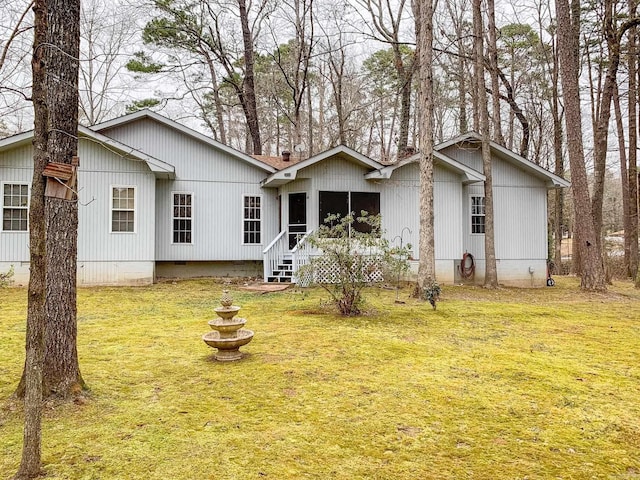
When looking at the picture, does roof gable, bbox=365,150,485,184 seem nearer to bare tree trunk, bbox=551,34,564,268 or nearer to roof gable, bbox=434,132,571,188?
roof gable, bbox=434,132,571,188

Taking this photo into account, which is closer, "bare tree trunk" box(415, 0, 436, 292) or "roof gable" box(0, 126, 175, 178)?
"bare tree trunk" box(415, 0, 436, 292)

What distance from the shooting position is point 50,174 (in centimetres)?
274

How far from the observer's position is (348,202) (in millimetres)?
13078

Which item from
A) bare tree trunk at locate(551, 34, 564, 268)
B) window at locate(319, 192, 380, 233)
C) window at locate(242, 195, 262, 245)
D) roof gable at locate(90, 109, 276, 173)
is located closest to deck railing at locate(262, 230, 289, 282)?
window at locate(242, 195, 262, 245)

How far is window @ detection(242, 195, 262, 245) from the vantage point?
13562 mm

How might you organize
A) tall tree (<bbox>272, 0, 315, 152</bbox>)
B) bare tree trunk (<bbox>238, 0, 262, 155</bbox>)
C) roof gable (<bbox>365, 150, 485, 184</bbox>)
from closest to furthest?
roof gable (<bbox>365, 150, 485, 184</bbox>) < bare tree trunk (<bbox>238, 0, 262, 155</bbox>) < tall tree (<bbox>272, 0, 315, 152</bbox>)

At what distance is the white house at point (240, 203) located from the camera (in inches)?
456

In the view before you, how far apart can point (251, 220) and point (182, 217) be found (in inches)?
83.4

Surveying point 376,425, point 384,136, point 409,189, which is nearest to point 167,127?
point 409,189

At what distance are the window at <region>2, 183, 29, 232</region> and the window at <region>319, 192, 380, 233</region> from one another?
320 inches

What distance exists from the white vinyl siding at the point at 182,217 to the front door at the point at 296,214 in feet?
10.1

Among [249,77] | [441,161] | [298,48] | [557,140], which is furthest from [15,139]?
[557,140]

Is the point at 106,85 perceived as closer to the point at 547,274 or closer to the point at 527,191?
the point at 527,191

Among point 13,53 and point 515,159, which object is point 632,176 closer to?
point 515,159
